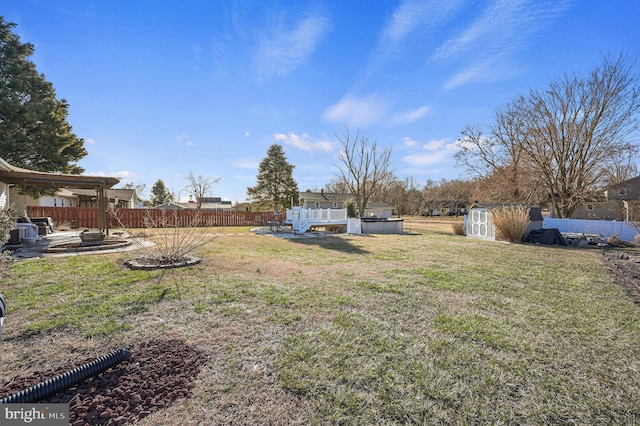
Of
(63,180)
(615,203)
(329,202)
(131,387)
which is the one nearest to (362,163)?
(329,202)

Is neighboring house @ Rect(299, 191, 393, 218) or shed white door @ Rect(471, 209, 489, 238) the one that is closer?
shed white door @ Rect(471, 209, 489, 238)

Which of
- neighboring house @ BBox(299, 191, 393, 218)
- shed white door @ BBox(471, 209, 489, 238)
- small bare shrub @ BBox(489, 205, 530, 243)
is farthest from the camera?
neighboring house @ BBox(299, 191, 393, 218)

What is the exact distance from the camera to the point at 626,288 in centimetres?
510

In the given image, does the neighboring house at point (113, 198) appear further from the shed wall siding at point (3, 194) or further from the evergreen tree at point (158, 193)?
the shed wall siding at point (3, 194)

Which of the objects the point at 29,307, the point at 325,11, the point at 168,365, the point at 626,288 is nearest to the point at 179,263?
the point at 29,307

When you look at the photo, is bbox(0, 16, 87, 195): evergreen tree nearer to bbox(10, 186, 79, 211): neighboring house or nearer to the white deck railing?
bbox(10, 186, 79, 211): neighboring house

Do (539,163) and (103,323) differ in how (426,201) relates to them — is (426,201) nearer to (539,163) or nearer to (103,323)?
(539,163)

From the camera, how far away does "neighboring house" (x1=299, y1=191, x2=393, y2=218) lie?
35.4 meters

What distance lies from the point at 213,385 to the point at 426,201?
2093 inches

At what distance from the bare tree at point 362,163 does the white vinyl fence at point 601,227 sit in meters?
12.6

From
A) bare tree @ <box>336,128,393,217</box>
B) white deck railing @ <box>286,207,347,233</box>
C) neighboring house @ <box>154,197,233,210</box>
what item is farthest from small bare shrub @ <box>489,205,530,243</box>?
neighboring house @ <box>154,197,233,210</box>

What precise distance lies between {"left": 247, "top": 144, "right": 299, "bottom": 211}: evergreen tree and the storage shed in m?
21.9

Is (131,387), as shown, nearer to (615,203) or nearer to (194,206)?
(615,203)

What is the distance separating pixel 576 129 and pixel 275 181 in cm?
2739
